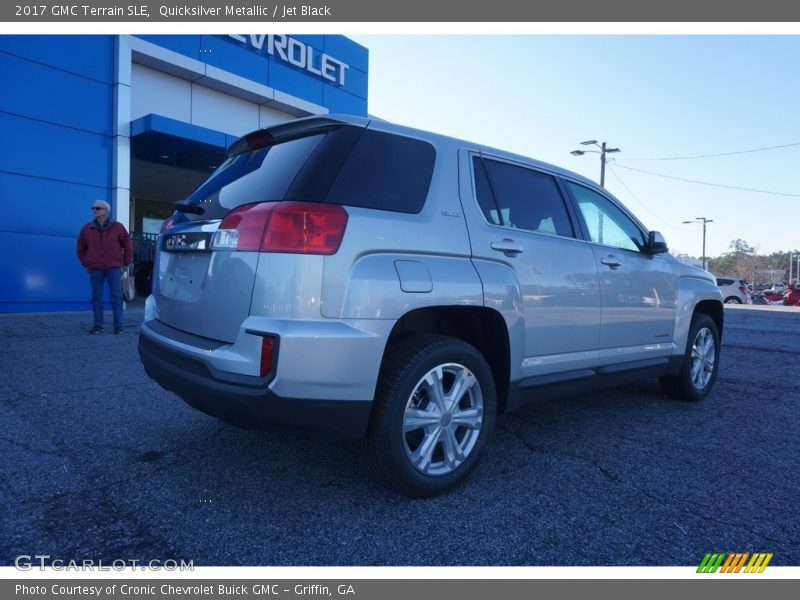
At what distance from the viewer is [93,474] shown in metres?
2.73

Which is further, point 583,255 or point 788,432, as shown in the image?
point 788,432

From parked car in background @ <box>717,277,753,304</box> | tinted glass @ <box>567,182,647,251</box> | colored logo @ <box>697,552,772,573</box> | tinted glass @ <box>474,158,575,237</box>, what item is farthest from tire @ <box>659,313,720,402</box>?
parked car in background @ <box>717,277,753,304</box>

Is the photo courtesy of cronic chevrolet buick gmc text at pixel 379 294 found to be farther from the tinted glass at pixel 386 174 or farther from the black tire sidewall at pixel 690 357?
the black tire sidewall at pixel 690 357

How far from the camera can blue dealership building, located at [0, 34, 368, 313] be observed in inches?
394

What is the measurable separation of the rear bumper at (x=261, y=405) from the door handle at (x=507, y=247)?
1120mm

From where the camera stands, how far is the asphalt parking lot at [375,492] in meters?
2.10

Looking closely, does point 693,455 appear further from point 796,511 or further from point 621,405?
point 621,405

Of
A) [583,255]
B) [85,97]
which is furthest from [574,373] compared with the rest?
[85,97]

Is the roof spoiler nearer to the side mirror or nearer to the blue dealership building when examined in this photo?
the side mirror

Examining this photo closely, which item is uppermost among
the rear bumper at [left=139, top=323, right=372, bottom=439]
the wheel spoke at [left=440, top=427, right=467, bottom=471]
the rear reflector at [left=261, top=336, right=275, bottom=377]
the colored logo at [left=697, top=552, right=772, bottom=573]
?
the rear reflector at [left=261, top=336, right=275, bottom=377]

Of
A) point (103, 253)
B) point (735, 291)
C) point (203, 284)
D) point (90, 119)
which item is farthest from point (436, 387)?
point (735, 291)

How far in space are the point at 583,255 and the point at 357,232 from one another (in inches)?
70.8

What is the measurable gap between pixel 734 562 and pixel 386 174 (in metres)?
2.17

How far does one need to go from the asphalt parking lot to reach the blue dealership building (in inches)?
288
